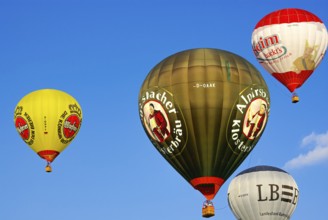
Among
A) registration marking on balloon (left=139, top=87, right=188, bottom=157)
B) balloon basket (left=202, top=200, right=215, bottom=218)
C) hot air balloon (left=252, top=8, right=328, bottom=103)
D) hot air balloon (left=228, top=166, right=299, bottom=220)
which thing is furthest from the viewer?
hot air balloon (left=228, top=166, right=299, bottom=220)

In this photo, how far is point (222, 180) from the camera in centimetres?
4234

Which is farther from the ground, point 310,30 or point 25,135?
point 310,30

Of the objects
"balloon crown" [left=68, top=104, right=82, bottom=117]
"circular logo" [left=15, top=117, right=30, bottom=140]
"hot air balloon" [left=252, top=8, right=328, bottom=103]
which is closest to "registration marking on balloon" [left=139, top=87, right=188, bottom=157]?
"balloon crown" [left=68, top=104, right=82, bottom=117]

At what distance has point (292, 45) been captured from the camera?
157 ft

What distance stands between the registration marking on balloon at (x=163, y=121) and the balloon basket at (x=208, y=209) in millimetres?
2393

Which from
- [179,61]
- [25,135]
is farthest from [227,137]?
[25,135]

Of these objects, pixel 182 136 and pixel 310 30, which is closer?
pixel 182 136

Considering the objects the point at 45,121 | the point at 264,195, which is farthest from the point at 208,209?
the point at 45,121

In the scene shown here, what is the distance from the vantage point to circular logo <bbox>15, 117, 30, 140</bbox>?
49.7 meters

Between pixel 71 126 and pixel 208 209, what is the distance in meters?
11.1

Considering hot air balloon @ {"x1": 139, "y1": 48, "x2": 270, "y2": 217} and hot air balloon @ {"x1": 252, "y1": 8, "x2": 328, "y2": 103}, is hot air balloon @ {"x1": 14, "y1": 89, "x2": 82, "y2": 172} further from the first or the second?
hot air balloon @ {"x1": 252, "y1": 8, "x2": 328, "y2": 103}

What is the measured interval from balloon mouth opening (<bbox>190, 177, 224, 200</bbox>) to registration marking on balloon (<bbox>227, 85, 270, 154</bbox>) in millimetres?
1482

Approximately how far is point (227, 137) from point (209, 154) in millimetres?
1008

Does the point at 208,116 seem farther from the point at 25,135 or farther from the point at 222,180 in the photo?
the point at 25,135
